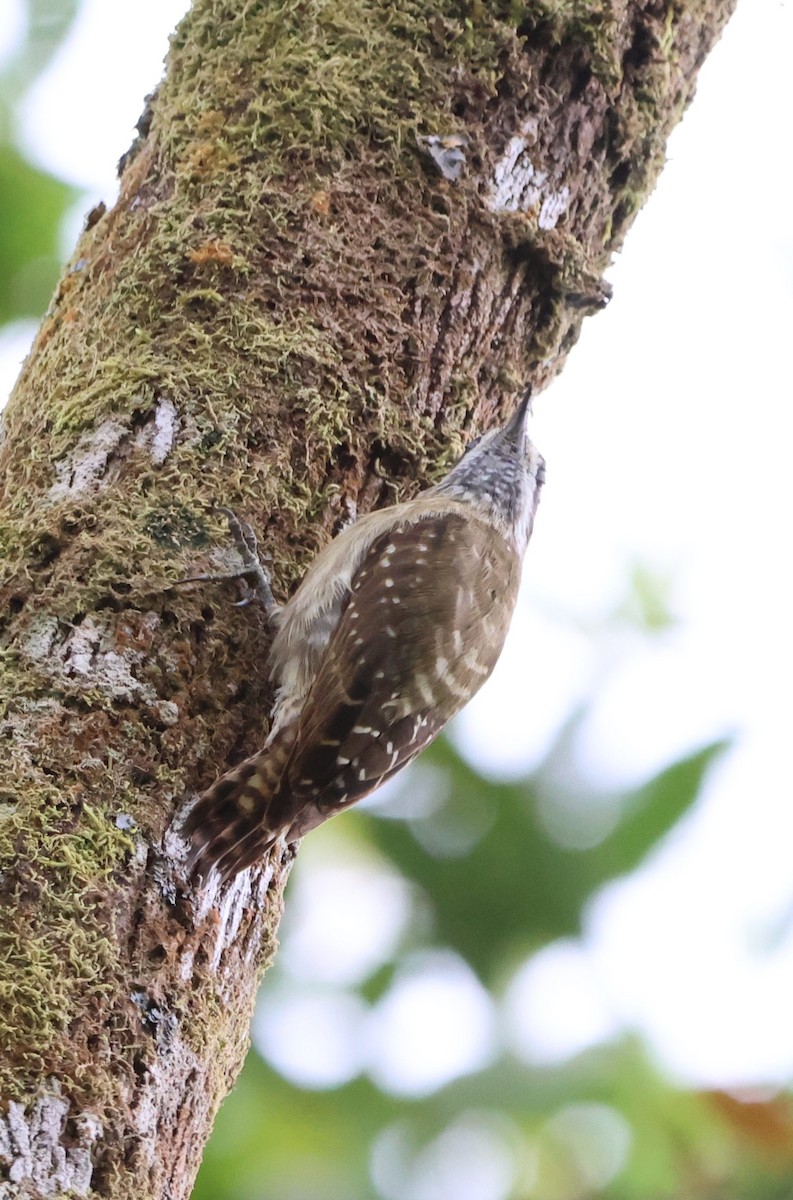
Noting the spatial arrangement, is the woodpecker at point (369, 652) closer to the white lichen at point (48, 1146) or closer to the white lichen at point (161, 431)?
the white lichen at point (161, 431)

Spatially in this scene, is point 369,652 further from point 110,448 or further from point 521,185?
point 521,185

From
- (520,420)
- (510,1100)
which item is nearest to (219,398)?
(520,420)

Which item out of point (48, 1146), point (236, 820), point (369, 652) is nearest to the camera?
point (48, 1146)

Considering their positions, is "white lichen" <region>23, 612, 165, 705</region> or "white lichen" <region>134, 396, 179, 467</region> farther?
"white lichen" <region>134, 396, 179, 467</region>

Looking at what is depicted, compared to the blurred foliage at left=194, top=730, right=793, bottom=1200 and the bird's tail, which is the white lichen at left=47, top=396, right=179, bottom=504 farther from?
the blurred foliage at left=194, top=730, right=793, bottom=1200

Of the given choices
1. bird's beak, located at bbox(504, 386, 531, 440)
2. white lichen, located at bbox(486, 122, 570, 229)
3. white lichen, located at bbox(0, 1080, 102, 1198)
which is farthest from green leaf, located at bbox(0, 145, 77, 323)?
white lichen, located at bbox(0, 1080, 102, 1198)

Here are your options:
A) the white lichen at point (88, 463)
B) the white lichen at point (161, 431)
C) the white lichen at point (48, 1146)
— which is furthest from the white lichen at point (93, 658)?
the white lichen at point (48, 1146)

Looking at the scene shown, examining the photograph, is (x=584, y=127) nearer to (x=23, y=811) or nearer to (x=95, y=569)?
(x=95, y=569)

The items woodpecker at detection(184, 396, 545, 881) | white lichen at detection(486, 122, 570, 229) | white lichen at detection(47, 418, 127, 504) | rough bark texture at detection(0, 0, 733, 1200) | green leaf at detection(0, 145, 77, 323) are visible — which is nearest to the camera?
rough bark texture at detection(0, 0, 733, 1200)
